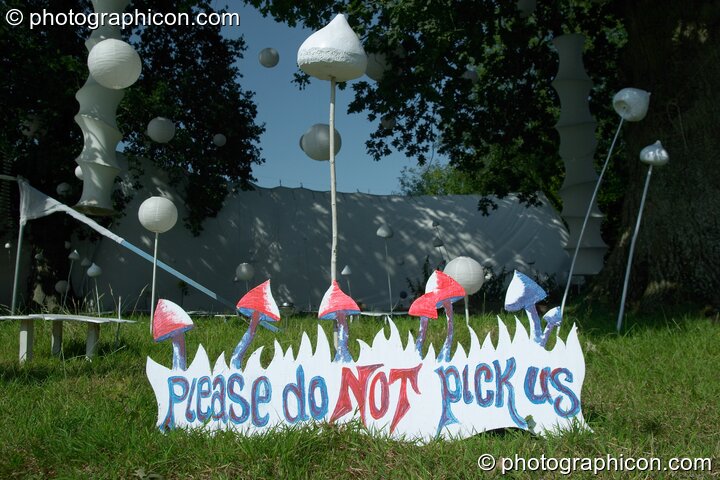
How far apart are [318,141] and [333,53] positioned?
609 mm

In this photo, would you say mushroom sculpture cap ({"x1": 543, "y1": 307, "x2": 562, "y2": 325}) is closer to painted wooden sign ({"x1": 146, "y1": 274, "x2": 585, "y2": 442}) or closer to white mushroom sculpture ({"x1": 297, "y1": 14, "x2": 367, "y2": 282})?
painted wooden sign ({"x1": 146, "y1": 274, "x2": 585, "y2": 442})

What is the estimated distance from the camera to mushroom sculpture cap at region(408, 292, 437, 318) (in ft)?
8.31

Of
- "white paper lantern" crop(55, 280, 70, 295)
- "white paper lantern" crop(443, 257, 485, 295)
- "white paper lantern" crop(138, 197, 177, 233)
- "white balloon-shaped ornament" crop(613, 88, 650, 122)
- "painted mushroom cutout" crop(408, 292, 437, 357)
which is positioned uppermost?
"white balloon-shaped ornament" crop(613, 88, 650, 122)

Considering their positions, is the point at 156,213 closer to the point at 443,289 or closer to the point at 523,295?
the point at 443,289

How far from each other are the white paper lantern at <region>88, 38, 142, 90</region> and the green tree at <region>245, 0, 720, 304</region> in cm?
236

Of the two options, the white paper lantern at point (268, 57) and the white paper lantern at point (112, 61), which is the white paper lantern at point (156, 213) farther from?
the white paper lantern at point (268, 57)

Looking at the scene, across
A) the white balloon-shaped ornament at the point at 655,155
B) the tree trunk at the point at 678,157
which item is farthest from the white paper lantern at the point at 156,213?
the tree trunk at the point at 678,157

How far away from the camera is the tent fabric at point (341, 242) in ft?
37.4

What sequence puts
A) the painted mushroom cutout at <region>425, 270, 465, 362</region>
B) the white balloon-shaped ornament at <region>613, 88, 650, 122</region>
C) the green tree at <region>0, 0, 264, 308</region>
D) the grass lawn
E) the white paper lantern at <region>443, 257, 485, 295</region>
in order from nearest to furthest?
the grass lawn → the painted mushroom cutout at <region>425, 270, 465, 362</region> → the white paper lantern at <region>443, 257, 485, 295</region> → the white balloon-shaped ornament at <region>613, 88, 650, 122</region> → the green tree at <region>0, 0, 264, 308</region>

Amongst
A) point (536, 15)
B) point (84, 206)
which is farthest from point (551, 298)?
point (84, 206)

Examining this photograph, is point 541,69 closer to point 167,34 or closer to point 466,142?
point 466,142

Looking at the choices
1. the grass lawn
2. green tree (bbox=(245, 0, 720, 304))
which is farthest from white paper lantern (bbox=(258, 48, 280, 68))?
the grass lawn

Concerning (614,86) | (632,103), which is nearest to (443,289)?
(632,103)

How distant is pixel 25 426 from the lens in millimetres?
2637
